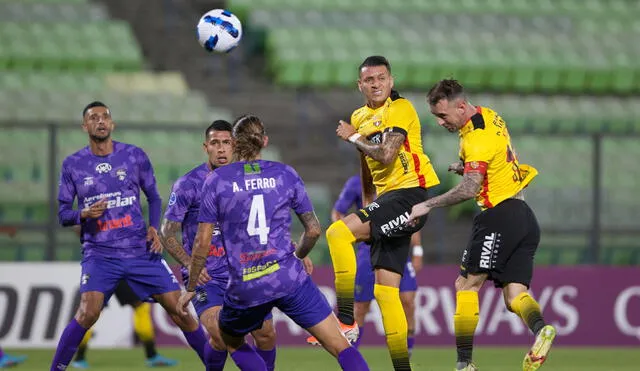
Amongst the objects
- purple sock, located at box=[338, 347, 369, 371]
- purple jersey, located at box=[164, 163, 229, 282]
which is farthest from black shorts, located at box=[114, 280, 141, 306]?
purple sock, located at box=[338, 347, 369, 371]

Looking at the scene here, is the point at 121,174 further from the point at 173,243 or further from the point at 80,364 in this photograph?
the point at 80,364

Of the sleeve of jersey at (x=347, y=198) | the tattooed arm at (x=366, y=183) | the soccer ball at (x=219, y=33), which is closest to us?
the tattooed arm at (x=366, y=183)

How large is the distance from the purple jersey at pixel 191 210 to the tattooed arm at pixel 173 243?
47 millimetres

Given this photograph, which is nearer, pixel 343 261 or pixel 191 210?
pixel 343 261

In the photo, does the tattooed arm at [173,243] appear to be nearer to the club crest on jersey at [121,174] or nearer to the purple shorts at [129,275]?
the purple shorts at [129,275]

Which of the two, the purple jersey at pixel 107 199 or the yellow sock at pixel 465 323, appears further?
the purple jersey at pixel 107 199

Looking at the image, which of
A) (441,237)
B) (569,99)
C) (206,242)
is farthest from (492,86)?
(206,242)

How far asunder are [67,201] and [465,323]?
11.1 ft

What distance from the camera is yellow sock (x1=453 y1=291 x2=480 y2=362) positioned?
906 centimetres

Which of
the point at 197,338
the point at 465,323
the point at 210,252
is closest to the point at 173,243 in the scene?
the point at 210,252

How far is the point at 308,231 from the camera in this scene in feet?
24.9

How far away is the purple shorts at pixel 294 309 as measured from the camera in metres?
7.30

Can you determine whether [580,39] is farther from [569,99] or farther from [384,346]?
[384,346]

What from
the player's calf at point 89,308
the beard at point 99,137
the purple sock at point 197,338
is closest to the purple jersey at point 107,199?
the beard at point 99,137
